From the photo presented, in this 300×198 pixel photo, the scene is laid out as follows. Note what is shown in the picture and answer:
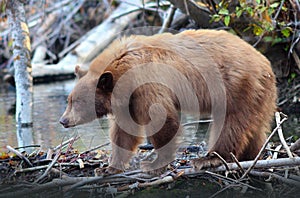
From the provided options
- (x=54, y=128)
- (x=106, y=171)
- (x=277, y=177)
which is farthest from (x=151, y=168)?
(x=54, y=128)

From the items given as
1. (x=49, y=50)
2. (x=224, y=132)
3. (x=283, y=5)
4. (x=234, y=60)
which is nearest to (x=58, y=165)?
(x=224, y=132)

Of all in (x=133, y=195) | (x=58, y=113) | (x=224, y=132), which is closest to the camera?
(x=133, y=195)

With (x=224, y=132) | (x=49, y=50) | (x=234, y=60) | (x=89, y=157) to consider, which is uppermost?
(x=234, y=60)

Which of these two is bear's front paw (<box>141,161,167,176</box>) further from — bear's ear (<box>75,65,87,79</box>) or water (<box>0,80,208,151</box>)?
bear's ear (<box>75,65,87,79</box>)

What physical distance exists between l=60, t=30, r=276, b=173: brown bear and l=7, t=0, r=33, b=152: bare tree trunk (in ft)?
11.1

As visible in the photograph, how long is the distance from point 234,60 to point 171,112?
0.77 metres

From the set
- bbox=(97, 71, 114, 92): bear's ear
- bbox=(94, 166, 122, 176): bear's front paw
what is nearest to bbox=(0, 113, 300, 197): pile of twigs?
bbox=(94, 166, 122, 176): bear's front paw

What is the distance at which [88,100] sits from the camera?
16.4ft

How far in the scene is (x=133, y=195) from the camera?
180 inches

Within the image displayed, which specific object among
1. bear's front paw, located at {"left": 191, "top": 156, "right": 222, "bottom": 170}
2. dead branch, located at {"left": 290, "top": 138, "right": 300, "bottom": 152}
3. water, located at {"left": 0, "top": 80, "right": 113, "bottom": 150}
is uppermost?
dead branch, located at {"left": 290, "top": 138, "right": 300, "bottom": 152}

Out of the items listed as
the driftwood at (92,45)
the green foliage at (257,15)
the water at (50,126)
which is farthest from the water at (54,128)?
the driftwood at (92,45)

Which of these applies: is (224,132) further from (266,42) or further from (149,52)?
(266,42)

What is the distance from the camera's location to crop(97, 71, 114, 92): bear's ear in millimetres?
4730

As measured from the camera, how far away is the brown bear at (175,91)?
4746mm
